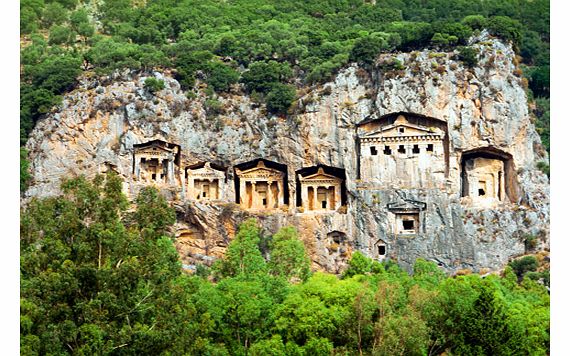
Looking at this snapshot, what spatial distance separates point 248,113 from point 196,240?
912 centimetres

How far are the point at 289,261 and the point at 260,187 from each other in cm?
1451

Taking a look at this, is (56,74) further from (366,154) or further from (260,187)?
(366,154)

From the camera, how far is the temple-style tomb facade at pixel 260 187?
75.2m

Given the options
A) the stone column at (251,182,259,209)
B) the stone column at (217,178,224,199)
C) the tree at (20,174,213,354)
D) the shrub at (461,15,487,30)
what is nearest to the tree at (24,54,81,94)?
the stone column at (217,178,224,199)

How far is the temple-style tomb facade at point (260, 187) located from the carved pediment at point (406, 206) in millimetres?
7391

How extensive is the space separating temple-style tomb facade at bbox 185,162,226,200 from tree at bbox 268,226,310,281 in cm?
1138

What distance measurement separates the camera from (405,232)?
238 ft

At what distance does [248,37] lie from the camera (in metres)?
85.5

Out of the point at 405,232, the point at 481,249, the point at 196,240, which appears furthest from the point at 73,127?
the point at 481,249

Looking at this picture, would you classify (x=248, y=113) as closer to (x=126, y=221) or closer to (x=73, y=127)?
(x=73, y=127)

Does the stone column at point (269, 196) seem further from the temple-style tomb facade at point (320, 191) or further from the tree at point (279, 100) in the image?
the tree at point (279, 100)

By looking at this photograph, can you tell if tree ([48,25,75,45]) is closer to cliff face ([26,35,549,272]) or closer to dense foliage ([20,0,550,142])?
dense foliage ([20,0,550,142])

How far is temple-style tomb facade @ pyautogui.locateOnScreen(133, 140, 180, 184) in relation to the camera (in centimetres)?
7438

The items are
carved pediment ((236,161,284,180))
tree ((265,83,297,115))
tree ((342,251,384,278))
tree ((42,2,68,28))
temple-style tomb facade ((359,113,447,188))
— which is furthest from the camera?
tree ((42,2,68,28))
